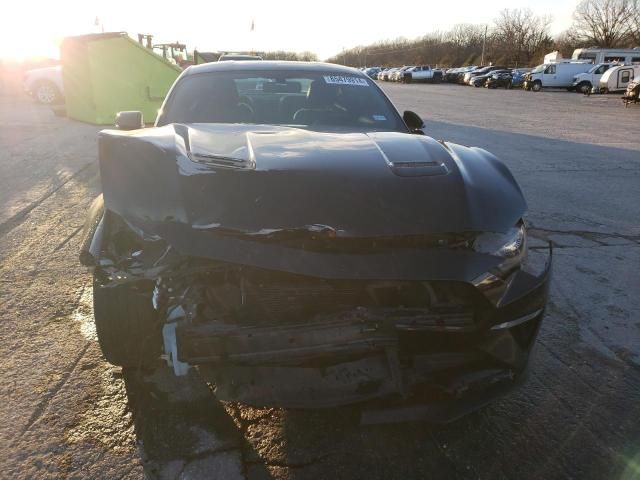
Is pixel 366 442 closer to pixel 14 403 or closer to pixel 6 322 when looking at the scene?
pixel 14 403

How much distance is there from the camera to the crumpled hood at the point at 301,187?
1.89 metres

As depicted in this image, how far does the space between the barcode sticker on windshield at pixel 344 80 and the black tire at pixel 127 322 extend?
2.39m

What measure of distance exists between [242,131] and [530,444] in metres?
2.04

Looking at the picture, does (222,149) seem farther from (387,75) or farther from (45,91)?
(387,75)

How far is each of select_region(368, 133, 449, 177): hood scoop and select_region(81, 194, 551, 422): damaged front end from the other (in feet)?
1.28

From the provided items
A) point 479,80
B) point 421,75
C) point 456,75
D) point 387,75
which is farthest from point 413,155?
point 387,75

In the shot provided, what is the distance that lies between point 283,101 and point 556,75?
37.5 meters

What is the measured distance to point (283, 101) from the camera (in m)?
3.63

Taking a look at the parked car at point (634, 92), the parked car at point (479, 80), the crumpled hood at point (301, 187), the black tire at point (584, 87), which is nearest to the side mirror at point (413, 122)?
the crumpled hood at point (301, 187)

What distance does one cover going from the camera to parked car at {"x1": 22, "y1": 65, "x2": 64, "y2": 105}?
723 inches

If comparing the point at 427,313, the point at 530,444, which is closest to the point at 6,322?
the point at 427,313

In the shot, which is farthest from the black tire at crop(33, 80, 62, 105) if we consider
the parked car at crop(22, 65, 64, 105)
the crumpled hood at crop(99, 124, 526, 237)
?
the crumpled hood at crop(99, 124, 526, 237)

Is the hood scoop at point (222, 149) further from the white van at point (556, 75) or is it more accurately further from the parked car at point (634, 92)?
the white van at point (556, 75)

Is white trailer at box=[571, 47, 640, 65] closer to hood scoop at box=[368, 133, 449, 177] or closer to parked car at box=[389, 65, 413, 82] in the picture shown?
parked car at box=[389, 65, 413, 82]
